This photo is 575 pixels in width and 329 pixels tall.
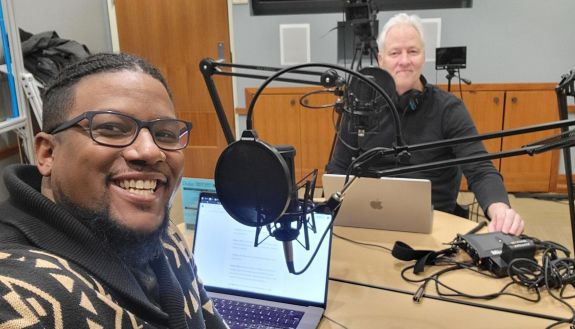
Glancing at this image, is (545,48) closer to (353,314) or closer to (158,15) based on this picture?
(158,15)

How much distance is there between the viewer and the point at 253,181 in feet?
2.35

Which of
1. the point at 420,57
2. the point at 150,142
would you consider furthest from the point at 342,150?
the point at 150,142

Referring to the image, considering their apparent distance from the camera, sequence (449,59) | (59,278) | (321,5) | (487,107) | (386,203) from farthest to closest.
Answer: (321,5) → (487,107) → (449,59) → (386,203) → (59,278)

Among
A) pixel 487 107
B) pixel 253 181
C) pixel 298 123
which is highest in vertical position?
pixel 253 181

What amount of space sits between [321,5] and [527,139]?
70.6 inches

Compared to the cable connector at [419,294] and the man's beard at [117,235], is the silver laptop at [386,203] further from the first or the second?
the man's beard at [117,235]

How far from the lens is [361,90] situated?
977 mm

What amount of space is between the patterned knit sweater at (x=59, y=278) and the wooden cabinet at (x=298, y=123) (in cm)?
Answer: 298

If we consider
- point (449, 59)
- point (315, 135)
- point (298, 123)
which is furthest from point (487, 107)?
point (298, 123)

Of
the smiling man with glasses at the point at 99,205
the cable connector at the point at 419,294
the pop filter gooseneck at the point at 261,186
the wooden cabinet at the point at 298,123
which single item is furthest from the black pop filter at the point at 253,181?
the wooden cabinet at the point at 298,123

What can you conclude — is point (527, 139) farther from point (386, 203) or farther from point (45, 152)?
point (45, 152)

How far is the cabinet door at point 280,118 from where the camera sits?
3814 mm

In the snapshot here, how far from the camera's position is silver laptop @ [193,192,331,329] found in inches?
46.1

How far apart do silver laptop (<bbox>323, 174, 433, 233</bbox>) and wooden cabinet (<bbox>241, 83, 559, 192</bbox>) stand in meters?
1.90
